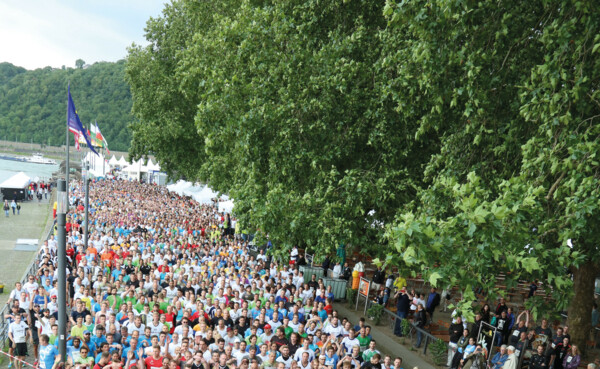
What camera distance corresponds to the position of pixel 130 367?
968 centimetres

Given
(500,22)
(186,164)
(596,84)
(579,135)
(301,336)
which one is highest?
(500,22)

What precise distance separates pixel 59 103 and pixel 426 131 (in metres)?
168

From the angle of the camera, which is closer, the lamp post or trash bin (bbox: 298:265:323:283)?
the lamp post

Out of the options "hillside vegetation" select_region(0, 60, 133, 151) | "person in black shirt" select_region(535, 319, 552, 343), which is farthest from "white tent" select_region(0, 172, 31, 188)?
"hillside vegetation" select_region(0, 60, 133, 151)

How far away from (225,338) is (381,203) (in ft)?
16.1

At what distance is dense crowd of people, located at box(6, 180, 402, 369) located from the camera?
400 inches

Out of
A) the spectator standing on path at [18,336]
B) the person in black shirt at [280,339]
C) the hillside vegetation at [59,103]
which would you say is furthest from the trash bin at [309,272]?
the hillside vegetation at [59,103]

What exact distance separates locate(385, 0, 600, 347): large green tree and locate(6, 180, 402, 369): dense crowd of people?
400 cm

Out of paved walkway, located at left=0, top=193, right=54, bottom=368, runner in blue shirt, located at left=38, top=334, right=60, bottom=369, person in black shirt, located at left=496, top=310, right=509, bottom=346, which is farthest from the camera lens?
paved walkway, located at left=0, top=193, right=54, bottom=368

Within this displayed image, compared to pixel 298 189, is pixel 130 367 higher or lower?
lower

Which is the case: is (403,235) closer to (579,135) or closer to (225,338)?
(579,135)

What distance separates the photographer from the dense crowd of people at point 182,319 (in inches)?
400

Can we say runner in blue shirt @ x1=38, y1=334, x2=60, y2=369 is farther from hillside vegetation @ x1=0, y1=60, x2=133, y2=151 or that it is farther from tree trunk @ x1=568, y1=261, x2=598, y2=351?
hillside vegetation @ x1=0, y1=60, x2=133, y2=151

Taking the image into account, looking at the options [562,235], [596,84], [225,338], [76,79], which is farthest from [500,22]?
[76,79]
